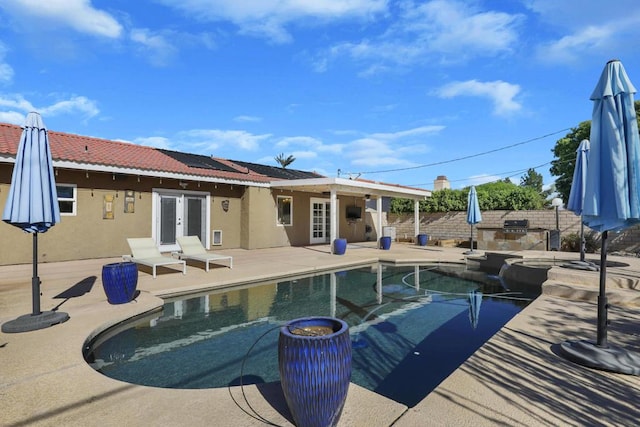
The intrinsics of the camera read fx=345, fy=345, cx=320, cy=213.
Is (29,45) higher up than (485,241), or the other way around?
(29,45)

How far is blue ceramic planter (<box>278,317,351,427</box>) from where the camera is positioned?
7.30 feet

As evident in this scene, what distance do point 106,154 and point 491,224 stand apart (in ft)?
58.2

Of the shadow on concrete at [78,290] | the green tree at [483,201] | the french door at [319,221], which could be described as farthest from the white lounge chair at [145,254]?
the green tree at [483,201]

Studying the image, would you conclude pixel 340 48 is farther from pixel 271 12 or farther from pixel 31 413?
pixel 31 413

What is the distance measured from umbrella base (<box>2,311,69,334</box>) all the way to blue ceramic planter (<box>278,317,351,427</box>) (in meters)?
4.09

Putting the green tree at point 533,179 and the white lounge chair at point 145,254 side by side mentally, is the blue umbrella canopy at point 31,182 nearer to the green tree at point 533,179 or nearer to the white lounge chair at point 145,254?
the white lounge chair at point 145,254

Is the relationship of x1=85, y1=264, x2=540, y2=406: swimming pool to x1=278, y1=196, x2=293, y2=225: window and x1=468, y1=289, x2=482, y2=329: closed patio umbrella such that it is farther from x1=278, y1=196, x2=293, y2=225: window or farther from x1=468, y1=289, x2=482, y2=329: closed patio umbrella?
x1=278, y1=196, x2=293, y2=225: window

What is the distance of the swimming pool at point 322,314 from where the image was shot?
A: 3.91 metres

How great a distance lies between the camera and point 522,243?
14680mm

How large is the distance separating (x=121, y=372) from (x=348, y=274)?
277 inches

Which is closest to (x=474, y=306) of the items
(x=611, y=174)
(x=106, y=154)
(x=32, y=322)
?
(x=611, y=174)

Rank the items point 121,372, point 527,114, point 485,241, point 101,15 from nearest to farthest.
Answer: point 121,372
point 101,15
point 485,241
point 527,114

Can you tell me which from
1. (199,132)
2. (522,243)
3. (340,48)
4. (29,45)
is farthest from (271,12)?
(199,132)

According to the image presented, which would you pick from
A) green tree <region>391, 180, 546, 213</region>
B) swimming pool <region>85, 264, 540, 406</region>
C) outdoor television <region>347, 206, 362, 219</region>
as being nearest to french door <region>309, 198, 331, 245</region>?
→ outdoor television <region>347, 206, 362, 219</region>
